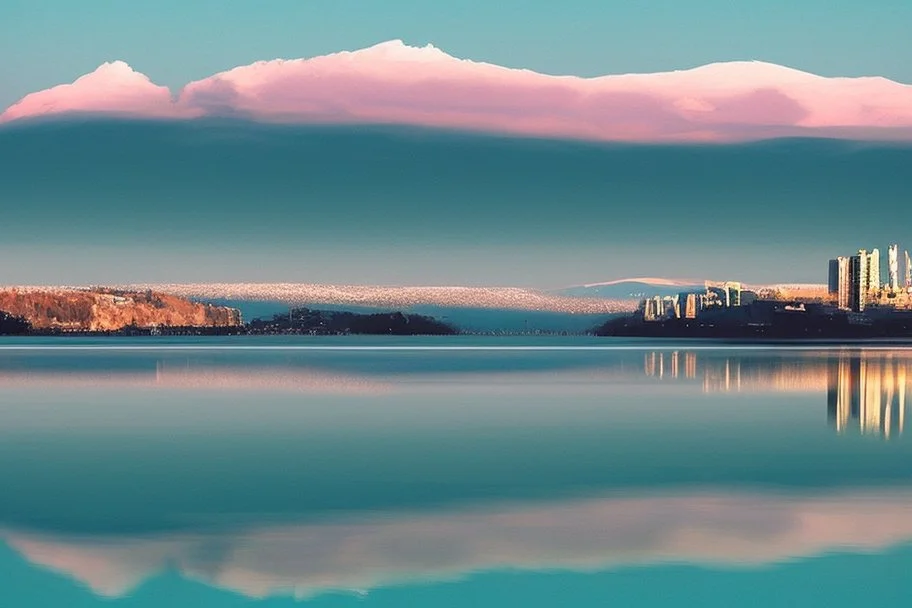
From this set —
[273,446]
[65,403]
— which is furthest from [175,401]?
[273,446]

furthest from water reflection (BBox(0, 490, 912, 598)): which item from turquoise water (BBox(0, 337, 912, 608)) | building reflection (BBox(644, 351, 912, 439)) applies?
building reflection (BBox(644, 351, 912, 439))

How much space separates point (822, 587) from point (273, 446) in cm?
1394

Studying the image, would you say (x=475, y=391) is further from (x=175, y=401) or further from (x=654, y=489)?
(x=654, y=489)

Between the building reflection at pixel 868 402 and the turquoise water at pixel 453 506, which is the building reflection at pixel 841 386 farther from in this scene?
the turquoise water at pixel 453 506

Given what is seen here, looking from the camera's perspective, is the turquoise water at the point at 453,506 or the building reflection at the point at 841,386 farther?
the building reflection at the point at 841,386

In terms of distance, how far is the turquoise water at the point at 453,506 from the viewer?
40.5 ft

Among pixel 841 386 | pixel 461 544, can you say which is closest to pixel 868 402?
pixel 841 386

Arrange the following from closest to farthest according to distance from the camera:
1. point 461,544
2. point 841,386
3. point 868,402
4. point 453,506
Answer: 1. point 461,544
2. point 453,506
3. point 868,402
4. point 841,386

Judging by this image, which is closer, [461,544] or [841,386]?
[461,544]

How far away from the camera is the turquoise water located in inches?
486

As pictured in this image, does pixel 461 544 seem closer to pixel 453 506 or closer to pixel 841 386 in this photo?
pixel 453 506

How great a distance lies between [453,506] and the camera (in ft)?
56.0

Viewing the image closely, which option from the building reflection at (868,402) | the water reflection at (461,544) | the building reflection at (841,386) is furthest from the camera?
the building reflection at (841,386)

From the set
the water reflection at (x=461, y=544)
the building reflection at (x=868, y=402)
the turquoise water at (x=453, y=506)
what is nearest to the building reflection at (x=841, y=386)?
the building reflection at (x=868, y=402)
